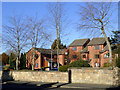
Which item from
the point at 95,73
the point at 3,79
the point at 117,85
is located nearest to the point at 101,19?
the point at 95,73

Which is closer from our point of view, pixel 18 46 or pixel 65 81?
pixel 65 81

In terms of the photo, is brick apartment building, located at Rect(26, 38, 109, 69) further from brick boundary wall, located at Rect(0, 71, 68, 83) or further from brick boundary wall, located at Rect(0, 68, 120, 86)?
brick boundary wall, located at Rect(0, 68, 120, 86)

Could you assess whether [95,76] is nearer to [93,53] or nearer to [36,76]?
[36,76]

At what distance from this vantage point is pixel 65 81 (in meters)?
19.6

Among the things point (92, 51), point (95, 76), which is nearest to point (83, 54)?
point (92, 51)

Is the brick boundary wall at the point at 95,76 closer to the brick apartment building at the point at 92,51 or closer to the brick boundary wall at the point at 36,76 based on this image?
the brick boundary wall at the point at 36,76

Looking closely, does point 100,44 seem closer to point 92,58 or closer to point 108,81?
point 92,58

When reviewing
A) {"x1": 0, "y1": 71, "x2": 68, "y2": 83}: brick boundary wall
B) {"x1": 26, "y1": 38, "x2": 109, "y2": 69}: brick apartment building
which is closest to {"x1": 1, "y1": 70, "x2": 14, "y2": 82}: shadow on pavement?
{"x1": 0, "y1": 71, "x2": 68, "y2": 83}: brick boundary wall

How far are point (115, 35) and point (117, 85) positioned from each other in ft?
30.6

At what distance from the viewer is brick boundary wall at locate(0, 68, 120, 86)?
1726 cm

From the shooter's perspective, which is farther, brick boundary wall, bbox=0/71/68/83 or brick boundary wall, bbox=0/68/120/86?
brick boundary wall, bbox=0/71/68/83

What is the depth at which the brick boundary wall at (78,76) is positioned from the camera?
17264 millimetres

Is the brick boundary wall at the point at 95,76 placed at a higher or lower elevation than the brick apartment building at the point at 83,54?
lower

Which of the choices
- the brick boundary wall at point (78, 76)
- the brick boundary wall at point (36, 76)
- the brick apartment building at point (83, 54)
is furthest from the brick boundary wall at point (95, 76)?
the brick apartment building at point (83, 54)
